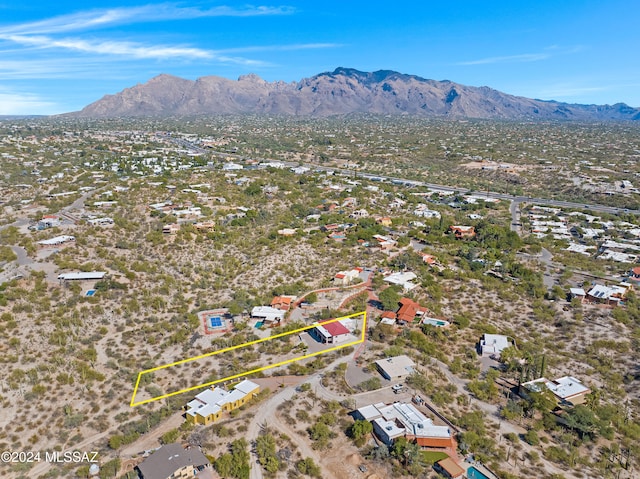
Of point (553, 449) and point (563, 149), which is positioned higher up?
point (563, 149)

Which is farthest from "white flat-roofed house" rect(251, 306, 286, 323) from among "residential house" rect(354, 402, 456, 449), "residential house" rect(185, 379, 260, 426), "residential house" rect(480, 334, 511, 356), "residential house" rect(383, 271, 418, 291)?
"residential house" rect(480, 334, 511, 356)

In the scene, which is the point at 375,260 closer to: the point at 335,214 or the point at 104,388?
the point at 335,214

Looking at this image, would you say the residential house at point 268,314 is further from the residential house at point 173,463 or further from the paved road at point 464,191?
the paved road at point 464,191

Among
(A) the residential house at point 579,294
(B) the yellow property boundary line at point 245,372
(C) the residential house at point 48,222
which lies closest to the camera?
(B) the yellow property boundary line at point 245,372

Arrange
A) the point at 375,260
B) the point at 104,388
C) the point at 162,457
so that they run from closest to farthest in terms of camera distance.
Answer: the point at 162,457 → the point at 104,388 → the point at 375,260

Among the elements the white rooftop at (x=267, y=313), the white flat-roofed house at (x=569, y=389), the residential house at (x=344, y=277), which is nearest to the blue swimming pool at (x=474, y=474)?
the white flat-roofed house at (x=569, y=389)

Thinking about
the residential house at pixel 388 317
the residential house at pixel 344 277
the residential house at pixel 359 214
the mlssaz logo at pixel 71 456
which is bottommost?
the mlssaz logo at pixel 71 456

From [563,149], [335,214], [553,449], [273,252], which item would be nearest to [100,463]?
[553,449]
